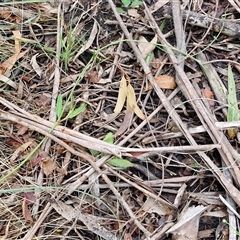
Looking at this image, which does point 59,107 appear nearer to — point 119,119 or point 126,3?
point 119,119

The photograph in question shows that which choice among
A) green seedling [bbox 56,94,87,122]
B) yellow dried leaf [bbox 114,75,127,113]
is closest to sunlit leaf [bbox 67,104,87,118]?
green seedling [bbox 56,94,87,122]

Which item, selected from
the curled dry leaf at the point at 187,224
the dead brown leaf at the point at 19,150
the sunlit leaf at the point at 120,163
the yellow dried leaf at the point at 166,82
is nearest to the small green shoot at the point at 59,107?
the dead brown leaf at the point at 19,150

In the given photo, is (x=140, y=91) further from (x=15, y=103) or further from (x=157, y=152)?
(x=15, y=103)

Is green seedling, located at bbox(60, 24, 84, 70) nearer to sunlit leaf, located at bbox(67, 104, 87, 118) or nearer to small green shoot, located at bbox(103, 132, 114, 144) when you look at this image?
sunlit leaf, located at bbox(67, 104, 87, 118)

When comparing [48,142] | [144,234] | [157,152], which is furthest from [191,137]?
[48,142]

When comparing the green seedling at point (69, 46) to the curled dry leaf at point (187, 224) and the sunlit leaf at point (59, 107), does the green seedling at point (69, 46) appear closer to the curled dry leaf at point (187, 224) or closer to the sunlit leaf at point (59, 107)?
the sunlit leaf at point (59, 107)

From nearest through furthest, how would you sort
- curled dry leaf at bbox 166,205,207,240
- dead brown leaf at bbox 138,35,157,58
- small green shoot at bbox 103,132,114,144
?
1. curled dry leaf at bbox 166,205,207,240
2. small green shoot at bbox 103,132,114,144
3. dead brown leaf at bbox 138,35,157,58
